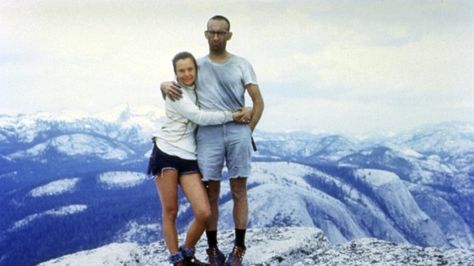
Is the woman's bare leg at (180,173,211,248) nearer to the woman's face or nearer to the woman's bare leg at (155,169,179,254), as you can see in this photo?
the woman's bare leg at (155,169,179,254)

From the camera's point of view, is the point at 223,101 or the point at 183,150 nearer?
the point at 183,150

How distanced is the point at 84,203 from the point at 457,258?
175 meters

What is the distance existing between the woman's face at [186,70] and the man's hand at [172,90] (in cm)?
10

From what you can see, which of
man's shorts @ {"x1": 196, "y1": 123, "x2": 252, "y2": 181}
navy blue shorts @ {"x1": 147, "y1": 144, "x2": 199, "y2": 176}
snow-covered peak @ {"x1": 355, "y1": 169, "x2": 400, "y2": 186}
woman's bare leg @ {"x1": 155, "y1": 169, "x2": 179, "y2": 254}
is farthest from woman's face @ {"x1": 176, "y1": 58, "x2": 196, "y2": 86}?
snow-covered peak @ {"x1": 355, "y1": 169, "x2": 400, "y2": 186}

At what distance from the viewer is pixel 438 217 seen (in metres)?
192

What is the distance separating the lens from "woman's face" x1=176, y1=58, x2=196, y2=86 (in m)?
5.14

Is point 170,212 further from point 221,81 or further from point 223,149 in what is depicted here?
point 221,81

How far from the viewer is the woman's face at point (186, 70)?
16.9 feet

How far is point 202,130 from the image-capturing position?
17.9ft

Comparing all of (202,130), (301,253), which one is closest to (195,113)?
(202,130)

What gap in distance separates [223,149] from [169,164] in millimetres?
597

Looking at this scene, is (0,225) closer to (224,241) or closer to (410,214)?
(410,214)

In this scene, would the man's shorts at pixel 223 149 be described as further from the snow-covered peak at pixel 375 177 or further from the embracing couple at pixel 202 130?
the snow-covered peak at pixel 375 177


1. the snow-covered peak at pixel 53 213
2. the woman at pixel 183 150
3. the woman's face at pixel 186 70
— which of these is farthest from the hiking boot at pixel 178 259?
the snow-covered peak at pixel 53 213
